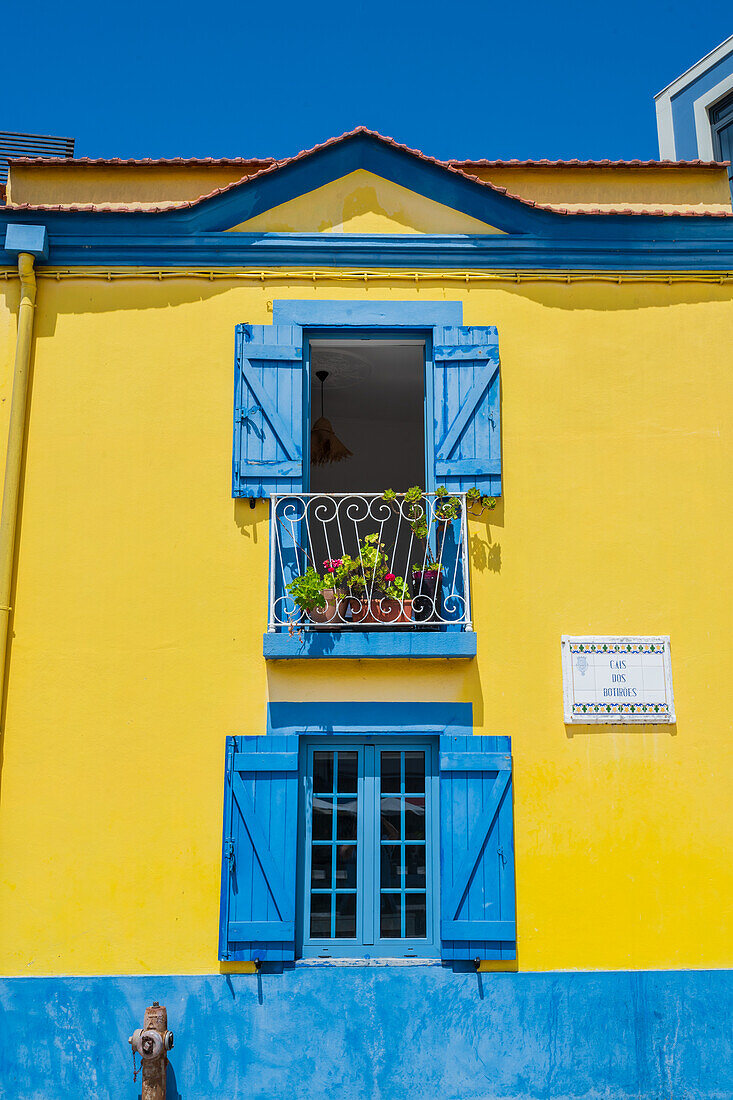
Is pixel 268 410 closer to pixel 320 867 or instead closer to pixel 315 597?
pixel 315 597

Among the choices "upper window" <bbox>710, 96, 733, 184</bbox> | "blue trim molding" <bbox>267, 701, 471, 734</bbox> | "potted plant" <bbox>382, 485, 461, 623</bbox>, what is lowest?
"blue trim molding" <bbox>267, 701, 471, 734</bbox>

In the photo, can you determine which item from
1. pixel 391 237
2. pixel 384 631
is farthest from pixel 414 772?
pixel 391 237

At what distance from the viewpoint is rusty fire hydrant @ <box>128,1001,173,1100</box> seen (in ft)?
18.0

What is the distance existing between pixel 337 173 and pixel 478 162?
3.53 ft

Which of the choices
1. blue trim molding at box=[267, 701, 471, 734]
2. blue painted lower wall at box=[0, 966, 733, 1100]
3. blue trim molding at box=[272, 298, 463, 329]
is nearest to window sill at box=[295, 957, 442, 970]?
blue painted lower wall at box=[0, 966, 733, 1100]

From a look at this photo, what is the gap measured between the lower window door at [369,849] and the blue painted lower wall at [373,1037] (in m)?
0.22

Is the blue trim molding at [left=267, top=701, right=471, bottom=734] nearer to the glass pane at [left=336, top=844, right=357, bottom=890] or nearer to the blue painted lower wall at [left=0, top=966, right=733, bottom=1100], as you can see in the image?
the glass pane at [left=336, top=844, right=357, bottom=890]

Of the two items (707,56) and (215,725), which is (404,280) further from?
(707,56)

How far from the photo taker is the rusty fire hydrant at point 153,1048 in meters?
5.50

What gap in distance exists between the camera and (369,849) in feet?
20.1

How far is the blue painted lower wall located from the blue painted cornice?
4909 mm

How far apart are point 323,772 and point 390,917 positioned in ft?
3.35

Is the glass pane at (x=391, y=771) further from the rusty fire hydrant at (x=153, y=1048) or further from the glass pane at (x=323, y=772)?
the rusty fire hydrant at (x=153, y=1048)

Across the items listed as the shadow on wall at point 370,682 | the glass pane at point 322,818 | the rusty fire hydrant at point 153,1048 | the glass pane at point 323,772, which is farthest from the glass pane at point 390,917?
the rusty fire hydrant at point 153,1048
